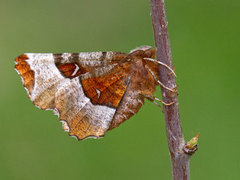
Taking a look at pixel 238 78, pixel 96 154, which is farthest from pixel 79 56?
pixel 238 78

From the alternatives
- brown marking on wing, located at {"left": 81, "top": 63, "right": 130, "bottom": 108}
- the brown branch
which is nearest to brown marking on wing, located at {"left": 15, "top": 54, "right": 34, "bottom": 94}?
brown marking on wing, located at {"left": 81, "top": 63, "right": 130, "bottom": 108}

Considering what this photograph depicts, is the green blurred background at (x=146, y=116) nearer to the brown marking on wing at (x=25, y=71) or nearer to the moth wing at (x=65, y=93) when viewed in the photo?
the moth wing at (x=65, y=93)

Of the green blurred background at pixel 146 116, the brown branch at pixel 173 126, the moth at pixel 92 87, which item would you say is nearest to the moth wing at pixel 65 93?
the moth at pixel 92 87

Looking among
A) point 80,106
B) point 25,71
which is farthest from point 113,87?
point 25,71

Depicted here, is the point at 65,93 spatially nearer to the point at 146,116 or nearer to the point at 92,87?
the point at 92,87

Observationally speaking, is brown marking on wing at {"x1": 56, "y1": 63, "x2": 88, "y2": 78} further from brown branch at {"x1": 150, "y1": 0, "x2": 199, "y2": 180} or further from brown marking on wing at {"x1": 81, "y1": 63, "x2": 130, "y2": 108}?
brown branch at {"x1": 150, "y1": 0, "x2": 199, "y2": 180}

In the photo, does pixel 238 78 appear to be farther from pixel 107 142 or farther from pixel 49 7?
pixel 49 7
